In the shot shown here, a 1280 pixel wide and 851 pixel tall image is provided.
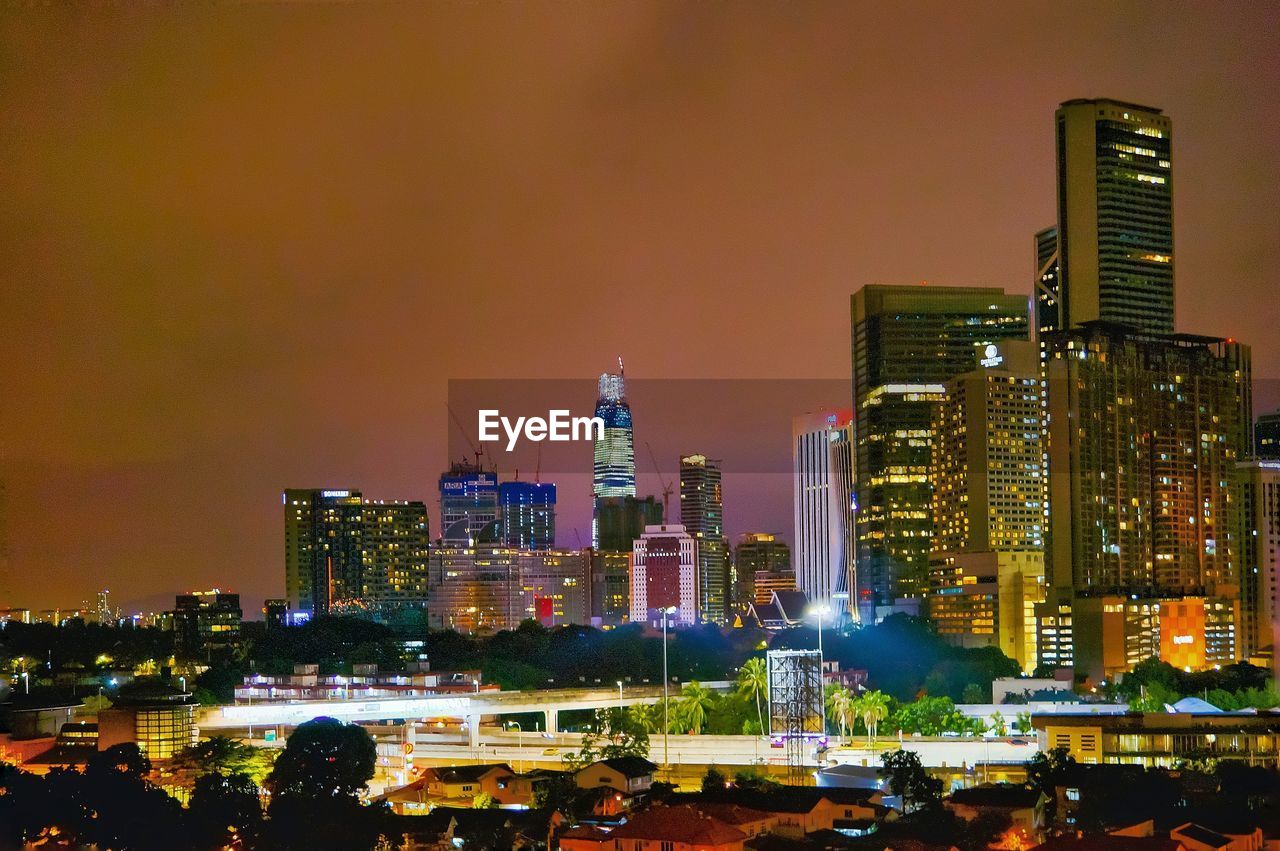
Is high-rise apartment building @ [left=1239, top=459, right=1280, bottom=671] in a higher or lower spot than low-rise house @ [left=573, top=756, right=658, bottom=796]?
higher

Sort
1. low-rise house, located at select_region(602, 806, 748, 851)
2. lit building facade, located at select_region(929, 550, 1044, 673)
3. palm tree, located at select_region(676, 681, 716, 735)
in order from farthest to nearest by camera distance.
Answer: lit building facade, located at select_region(929, 550, 1044, 673) → palm tree, located at select_region(676, 681, 716, 735) → low-rise house, located at select_region(602, 806, 748, 851)

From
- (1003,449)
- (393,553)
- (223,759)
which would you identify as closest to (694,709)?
(223,759)

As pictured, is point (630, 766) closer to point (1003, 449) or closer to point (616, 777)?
point (616, 777)

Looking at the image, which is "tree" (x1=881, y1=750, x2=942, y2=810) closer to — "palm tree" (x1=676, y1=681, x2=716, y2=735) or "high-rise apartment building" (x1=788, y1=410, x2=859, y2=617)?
"palm tree" (x1=676, y1=681, x2=716, y2=735)

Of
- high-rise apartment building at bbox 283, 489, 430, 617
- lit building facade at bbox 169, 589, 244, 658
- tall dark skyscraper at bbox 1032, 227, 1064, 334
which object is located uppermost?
tall dark skyscraper at bbox 1032, 227, 1064, 334

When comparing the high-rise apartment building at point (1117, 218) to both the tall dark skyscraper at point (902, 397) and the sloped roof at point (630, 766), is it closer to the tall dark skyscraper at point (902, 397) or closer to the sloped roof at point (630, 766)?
the tall dark skyscraper at point (902, 397)

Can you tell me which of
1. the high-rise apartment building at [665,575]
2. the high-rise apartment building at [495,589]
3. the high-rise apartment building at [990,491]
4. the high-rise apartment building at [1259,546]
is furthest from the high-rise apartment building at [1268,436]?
the high-rise apartment building at [495,589]

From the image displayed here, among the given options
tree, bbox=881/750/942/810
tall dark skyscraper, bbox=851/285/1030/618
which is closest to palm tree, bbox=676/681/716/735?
tree, bbox=881/750/942/810
